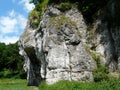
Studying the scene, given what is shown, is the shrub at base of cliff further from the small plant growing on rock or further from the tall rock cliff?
the small plant growing on rock

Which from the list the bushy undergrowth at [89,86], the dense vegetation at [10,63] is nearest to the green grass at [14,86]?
the bushy undergrowth at [89,86]

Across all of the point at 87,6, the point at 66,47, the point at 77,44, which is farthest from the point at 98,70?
the point at 87,6

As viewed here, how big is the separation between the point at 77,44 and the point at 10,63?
65.3m

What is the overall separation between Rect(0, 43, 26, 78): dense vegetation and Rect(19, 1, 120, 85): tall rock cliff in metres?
57.2

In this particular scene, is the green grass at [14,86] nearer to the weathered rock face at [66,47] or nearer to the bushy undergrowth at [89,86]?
the weathered rock face at [66,47]

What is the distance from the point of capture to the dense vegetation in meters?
89.2

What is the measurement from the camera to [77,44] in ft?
98.4

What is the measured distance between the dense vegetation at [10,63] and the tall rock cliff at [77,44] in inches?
2252

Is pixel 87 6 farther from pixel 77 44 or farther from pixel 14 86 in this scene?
pixel 14 86

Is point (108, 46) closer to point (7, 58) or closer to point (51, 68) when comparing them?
point (51, 68)

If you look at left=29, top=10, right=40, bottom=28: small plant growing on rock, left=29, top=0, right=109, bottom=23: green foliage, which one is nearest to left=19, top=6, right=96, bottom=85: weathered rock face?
left=29, top=0, right=109, bottom=23: green foliage

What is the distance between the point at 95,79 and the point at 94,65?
1.62 metres

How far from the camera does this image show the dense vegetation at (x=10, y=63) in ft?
293

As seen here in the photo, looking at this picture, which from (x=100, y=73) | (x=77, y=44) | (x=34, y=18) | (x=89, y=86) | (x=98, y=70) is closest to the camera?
(x=89, y=86)
